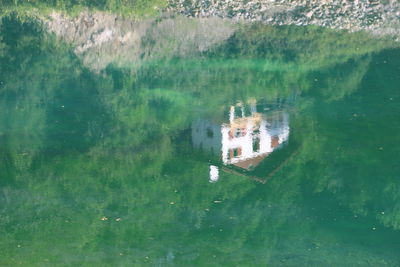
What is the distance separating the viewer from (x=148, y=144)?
519 inches

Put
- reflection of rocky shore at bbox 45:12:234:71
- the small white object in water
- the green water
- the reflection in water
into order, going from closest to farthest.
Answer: the green water → the small white object in water → the reflection in water → reflection of rocky shore at bbox 45:12:234:71

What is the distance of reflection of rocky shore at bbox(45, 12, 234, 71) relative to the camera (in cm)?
1830

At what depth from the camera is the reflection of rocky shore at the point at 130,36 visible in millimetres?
18297

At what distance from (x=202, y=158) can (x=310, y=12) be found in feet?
34.4

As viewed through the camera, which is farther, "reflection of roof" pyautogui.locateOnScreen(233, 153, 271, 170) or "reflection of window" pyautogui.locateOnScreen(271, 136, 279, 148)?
"reflection of window" pyautogui.locateOnScreen(271, 136, 279, 148)

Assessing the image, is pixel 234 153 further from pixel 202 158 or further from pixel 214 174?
pixel 214 174

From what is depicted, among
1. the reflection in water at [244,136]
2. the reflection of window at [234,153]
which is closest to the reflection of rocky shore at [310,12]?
the reflection in water at [244,136]

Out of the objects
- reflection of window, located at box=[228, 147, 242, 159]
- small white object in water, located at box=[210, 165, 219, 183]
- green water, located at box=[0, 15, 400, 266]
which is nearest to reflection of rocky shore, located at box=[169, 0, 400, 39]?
green water, located at box=[0, 15, 400, 266]

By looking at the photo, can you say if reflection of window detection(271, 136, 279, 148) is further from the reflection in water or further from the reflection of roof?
the reflection of roof

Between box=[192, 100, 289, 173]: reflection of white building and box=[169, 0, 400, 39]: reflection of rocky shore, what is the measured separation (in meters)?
7.38

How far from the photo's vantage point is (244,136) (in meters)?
13.6

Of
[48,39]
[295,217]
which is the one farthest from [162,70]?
[295,217]

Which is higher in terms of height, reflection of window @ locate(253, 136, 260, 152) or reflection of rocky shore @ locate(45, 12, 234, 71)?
reflection of rocky shore @ locate(45, 12, 234, 71)

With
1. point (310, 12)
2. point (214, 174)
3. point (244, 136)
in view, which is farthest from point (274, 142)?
point (310, 12)
